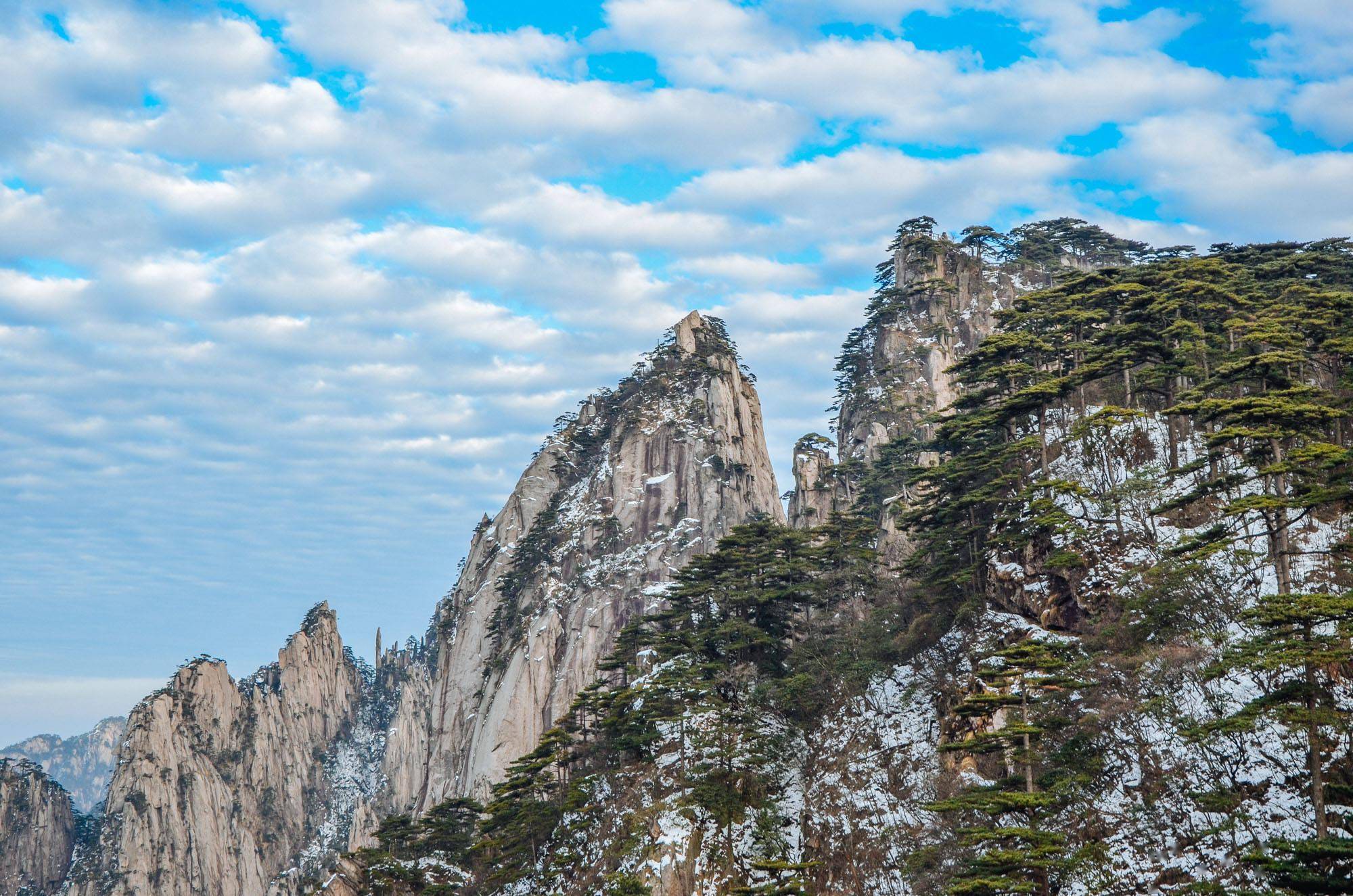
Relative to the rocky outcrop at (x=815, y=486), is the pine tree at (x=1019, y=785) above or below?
below

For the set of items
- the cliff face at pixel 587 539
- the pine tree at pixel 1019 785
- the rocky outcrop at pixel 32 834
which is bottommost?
the rocky outcrop at pixel 32 834

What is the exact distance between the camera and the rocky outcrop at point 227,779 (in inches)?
5576

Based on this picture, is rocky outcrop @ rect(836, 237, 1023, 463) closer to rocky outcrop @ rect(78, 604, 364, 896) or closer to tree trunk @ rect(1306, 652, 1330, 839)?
tree trunk @ rect(1306, 652, 1330, 839)

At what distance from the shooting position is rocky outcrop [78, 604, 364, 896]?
141625mm

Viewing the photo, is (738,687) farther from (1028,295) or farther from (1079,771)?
(1028,295)

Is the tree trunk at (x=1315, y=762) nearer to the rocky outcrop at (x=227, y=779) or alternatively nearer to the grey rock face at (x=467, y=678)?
the grey rock face at (x=467, y=678)

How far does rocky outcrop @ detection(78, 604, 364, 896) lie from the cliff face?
5374 cm

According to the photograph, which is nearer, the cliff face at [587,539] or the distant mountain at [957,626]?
the distant mountain at [957,626]

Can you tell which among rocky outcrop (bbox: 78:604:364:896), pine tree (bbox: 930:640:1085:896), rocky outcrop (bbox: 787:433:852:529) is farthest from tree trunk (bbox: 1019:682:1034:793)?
rocky outcrop (bbox: 78:604:364:896)

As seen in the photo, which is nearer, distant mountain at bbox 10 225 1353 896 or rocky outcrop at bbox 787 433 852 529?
distant mountain at bbox 10 225 1353 896

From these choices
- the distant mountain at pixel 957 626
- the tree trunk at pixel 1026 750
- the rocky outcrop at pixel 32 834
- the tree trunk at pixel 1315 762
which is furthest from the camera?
the rocky outcrop at pixel 32 834

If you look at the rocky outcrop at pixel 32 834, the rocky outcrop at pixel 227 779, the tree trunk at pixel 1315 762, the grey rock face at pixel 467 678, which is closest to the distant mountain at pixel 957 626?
the tree trunk at pixel 1315 762

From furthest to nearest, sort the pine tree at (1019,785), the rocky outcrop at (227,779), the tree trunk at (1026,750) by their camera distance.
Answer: the rocky outcrop at (227,779) < the tree trunk at (1026,750) < the pine tree at (1019,785)

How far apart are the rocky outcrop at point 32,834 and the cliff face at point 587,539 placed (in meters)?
73.3
